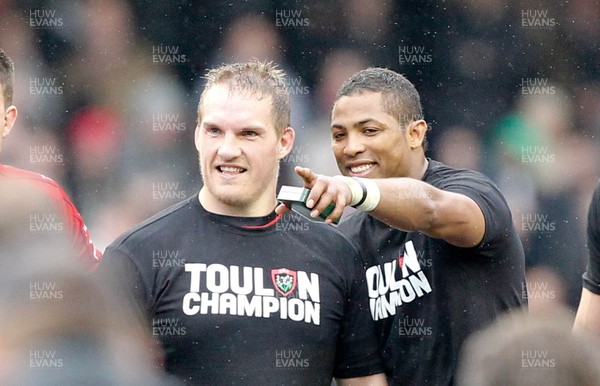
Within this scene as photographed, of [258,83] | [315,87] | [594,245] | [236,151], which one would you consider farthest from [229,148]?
[315,87]

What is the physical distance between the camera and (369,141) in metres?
4.60

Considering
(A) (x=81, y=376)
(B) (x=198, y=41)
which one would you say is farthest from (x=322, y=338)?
(B) (x=198, y=41)

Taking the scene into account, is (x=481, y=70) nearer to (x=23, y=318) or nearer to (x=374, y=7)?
(x=374, y=7)

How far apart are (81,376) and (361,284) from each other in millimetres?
2528

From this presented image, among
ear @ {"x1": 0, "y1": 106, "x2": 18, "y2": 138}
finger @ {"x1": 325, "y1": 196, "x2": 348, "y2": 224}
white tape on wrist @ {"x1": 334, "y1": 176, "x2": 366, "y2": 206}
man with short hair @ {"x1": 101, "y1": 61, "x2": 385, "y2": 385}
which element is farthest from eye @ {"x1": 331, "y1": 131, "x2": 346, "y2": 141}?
finger @ {"x1": 325, "y1": 196, "x2": 348, "y2": 224}

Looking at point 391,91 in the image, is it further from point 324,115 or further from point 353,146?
point 324,115

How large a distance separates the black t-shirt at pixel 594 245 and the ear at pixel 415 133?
0.84 meters

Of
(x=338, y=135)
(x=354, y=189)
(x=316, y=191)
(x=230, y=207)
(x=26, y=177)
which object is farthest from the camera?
(x=338, y=135)

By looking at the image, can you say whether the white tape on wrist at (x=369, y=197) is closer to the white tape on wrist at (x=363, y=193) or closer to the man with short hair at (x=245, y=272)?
the white tape on wrist at (x=363, y=193)

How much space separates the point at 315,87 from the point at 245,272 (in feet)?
13.0

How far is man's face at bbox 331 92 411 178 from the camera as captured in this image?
15.1 feet

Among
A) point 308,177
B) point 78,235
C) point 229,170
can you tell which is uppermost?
point 229,170

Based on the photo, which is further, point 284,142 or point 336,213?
point 284,142

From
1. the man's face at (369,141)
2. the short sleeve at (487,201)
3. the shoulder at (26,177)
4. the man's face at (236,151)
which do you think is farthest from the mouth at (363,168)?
the shoulder at (26,177)
